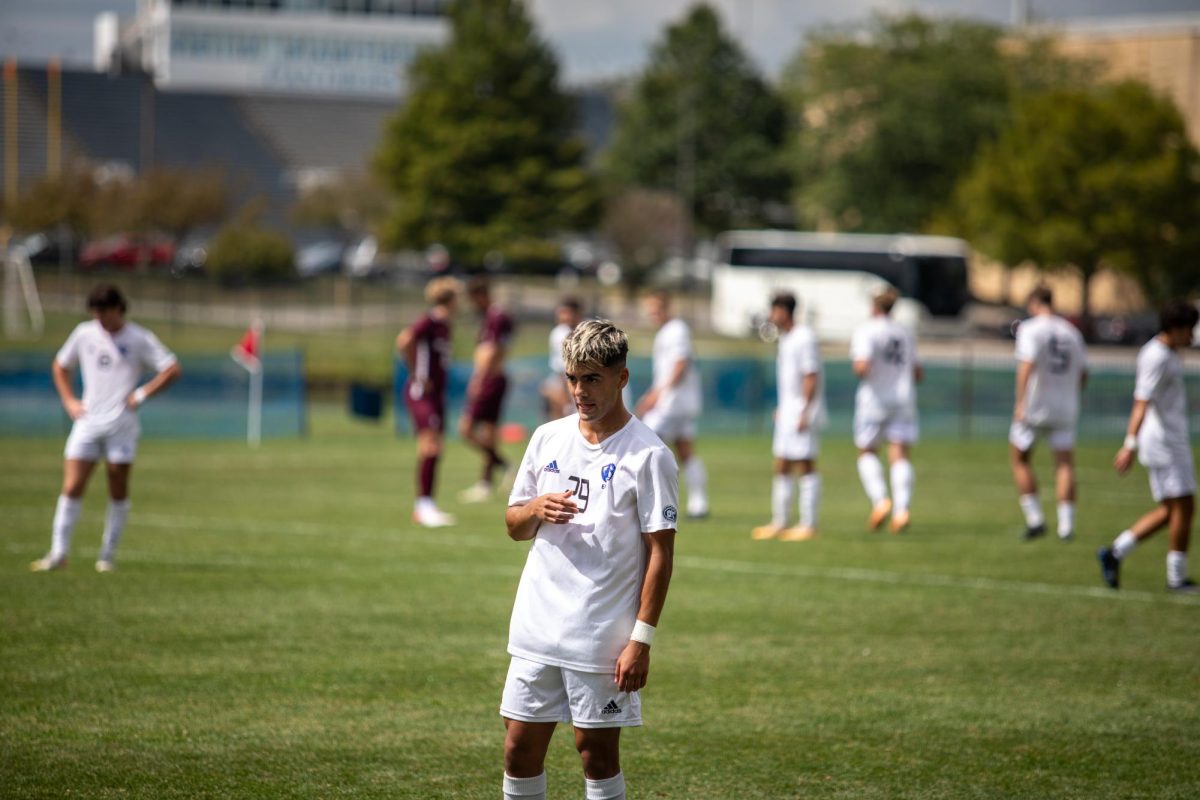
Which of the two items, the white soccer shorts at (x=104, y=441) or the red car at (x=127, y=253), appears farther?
the red car at (x=127, y=253)

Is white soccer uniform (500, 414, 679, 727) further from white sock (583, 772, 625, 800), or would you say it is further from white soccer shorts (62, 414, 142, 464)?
white soccer shorts (62, 414, 142, 464)

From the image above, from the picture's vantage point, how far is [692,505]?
53.5 ft

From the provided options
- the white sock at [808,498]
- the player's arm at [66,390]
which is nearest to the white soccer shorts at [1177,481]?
the white sock at [808,498]

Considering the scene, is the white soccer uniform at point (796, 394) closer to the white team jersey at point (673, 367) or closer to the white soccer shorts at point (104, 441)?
the white team jersey at point (673, 367)

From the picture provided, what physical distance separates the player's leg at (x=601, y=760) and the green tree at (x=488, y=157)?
63.4 metres

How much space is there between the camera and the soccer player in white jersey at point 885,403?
48.0 ft

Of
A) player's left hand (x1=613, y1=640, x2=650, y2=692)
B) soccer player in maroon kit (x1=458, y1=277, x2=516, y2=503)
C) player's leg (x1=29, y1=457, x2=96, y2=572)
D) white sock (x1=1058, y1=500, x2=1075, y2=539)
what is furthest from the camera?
Answer: soccer player in maroon kit (x1=458, y1=277, x2=516, y2=503)

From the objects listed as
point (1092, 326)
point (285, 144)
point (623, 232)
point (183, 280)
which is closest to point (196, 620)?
point (183, 280)

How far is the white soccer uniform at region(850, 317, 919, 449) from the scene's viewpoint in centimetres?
1462

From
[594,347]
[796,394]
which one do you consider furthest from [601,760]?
[796,394]

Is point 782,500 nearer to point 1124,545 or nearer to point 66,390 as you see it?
point 1124,545

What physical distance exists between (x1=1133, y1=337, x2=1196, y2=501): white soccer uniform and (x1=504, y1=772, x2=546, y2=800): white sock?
7.34 meters

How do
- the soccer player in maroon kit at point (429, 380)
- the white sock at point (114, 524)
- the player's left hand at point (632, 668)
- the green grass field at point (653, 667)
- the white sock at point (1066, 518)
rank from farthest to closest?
1. the soccer player in maroon kit at point (429, 380)
2. the white sock at point (1066, 518)
3. the white sock at point (114, 524)
4. the green grass field at point (653, 667)
5. the player's left hand at point (632, 668)

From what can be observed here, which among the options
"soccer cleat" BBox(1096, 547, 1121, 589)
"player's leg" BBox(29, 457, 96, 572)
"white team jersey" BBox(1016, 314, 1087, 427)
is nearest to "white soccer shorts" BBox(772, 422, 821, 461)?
"white team jersey" BBox(1016, 314, 1087, 427)
